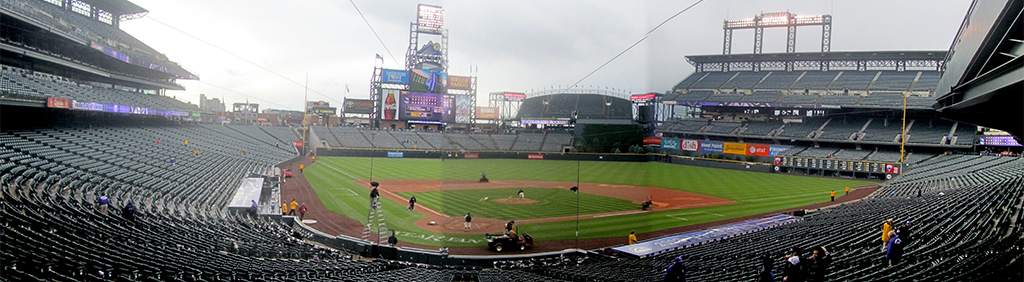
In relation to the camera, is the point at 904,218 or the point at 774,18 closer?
the point at 904,218

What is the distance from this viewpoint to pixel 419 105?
59219mm

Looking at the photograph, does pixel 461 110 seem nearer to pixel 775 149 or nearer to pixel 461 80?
pixel 775 149

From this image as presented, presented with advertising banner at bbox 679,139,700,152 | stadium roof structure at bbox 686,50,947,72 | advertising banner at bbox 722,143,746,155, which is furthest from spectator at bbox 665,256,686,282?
advertising banner at bbox 722,143,746,155

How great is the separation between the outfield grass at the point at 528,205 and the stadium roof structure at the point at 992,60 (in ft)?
32.7

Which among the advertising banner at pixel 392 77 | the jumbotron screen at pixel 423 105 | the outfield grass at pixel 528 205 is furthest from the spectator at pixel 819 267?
the advertising banner at pixel 392 77

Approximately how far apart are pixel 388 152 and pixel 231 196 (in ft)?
109

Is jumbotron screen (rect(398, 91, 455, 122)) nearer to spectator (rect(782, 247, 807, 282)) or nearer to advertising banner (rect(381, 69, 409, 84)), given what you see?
advertising banner (rect(381, 69, 409, 84))

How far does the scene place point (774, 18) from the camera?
5503cm

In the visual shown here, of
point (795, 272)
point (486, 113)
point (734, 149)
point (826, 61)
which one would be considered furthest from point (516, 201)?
point (486, 113)

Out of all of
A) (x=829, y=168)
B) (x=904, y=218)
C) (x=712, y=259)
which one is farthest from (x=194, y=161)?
(x=829, y=168)

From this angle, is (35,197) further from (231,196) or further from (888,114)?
(888,114)

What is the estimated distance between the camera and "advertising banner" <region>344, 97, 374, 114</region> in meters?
76.3

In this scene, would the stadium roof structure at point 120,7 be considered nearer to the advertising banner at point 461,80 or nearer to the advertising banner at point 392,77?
the advertising banner at point 392,77

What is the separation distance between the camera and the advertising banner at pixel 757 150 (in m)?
50.9
